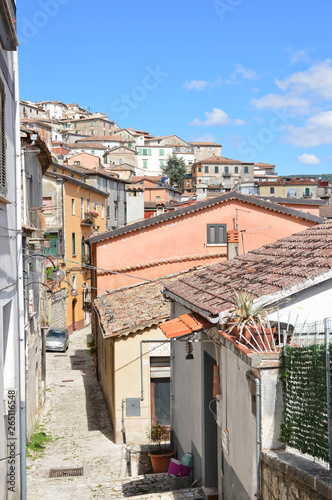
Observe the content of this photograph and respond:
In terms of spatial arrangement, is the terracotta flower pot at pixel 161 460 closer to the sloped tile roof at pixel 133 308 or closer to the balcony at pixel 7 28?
the sloped tile roof at pixel 133 308

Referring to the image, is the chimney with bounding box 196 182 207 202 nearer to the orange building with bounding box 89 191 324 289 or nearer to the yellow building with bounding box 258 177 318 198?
the orange building with bounding box 89 191 324 289

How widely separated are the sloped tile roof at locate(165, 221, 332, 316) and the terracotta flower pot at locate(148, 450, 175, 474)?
4.58 m

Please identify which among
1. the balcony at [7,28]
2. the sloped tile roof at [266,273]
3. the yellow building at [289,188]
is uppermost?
the yellow building at [289,188]

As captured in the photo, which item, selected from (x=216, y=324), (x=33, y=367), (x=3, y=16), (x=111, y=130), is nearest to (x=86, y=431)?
(x=33, y=367)

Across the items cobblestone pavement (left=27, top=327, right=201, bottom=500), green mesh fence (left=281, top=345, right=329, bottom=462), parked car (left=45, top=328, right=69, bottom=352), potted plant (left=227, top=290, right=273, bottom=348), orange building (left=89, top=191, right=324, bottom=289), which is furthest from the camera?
parked car (left=45, top=328, right=69, bottom=352)

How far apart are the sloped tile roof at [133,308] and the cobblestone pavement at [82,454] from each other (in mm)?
3420

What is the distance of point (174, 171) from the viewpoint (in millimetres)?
90125

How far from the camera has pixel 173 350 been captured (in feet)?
45.9

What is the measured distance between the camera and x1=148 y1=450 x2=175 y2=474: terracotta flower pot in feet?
44.9

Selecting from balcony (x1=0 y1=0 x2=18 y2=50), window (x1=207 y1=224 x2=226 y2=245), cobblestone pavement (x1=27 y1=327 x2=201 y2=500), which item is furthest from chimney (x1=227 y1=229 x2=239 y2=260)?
balcony (x1=0 y1=0 x2=18 y2=50)

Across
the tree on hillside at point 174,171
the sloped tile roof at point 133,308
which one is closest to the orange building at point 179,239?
the sloped tile roof at point 133,308

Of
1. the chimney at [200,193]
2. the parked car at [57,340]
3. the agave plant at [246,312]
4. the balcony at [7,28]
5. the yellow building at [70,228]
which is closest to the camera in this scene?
the agave plant at [246,312]

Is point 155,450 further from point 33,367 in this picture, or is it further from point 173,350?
point 33,367

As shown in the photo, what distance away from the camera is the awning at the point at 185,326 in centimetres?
826
